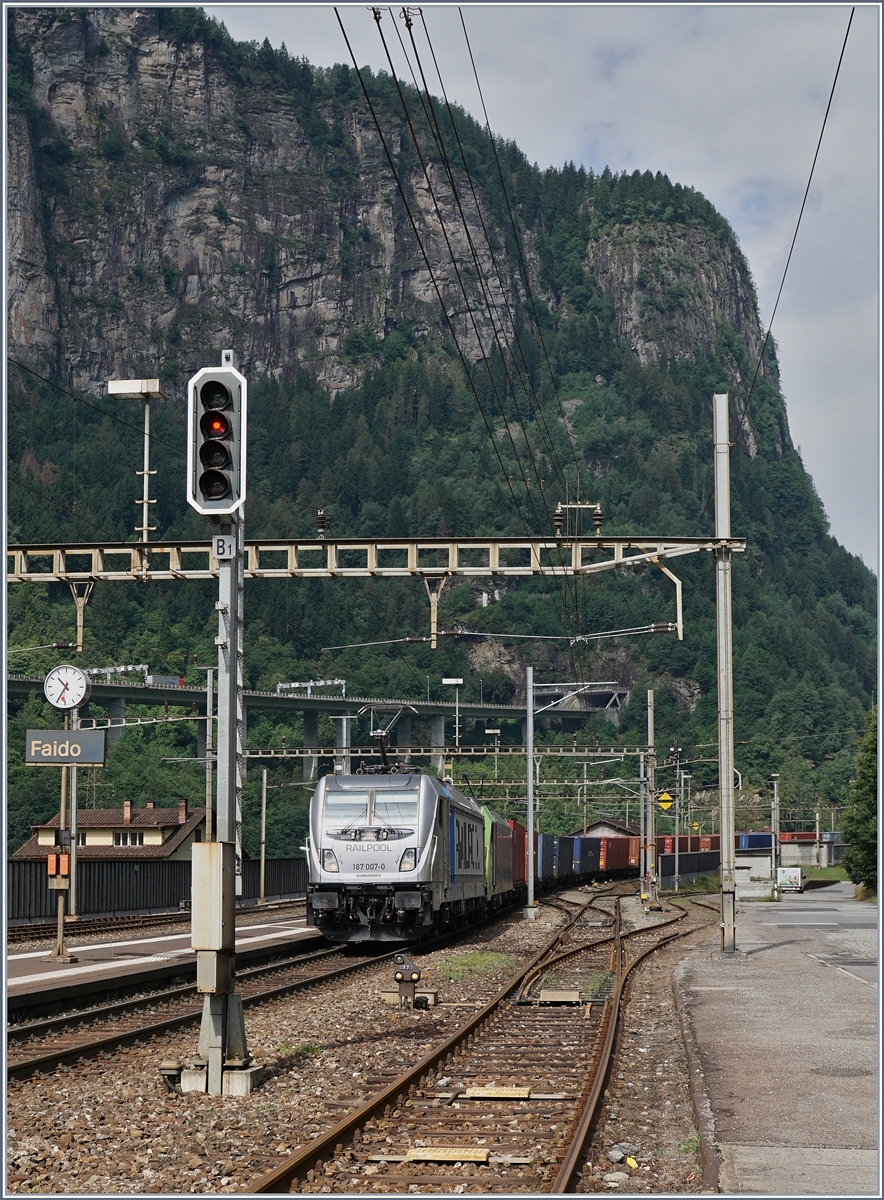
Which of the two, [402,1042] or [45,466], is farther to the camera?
[45,466]

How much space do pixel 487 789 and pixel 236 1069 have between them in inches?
3610

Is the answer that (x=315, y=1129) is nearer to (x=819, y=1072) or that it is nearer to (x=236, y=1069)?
(x=236, y=1069)

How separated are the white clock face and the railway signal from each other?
43.0ft

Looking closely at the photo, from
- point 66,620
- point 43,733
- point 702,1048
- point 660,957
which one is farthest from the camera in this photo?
point 66,620

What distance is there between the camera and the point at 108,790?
325 feet

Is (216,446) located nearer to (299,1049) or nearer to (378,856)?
(299,1049)

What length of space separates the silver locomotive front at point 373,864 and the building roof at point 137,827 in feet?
107

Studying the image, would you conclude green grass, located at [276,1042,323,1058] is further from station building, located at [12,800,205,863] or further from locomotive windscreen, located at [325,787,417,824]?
station building, located at [12,800,205,863]

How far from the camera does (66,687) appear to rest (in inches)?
Answer: 983

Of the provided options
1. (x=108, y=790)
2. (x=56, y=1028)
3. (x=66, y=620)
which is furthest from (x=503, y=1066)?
(x=66, y=620)

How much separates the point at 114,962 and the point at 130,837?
39477mm

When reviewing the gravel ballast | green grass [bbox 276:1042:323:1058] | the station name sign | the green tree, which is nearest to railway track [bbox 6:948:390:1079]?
the gravel ballast

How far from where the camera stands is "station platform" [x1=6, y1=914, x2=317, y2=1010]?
18391 mm

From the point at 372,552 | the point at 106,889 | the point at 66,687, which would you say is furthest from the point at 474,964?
the point at 106,889
